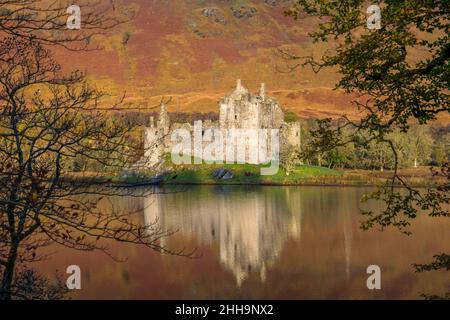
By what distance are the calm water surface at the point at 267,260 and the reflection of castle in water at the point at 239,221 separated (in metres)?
0.08

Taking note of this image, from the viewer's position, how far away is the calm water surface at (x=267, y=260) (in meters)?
24.5

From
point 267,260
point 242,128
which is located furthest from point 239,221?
point 242,128

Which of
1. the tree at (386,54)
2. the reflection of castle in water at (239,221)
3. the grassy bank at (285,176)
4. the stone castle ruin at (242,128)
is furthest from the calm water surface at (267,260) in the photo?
the stone castle ruin at (242,128)

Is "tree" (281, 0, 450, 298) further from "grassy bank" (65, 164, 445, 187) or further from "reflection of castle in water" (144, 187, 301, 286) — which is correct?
"grassy bank" (65, 164, 445, 187)

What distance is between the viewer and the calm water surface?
24.5 m

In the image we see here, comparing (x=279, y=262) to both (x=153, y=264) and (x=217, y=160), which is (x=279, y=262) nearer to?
(x=153, y=264)

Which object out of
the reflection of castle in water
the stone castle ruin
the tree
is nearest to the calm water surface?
the reflection of castle in water

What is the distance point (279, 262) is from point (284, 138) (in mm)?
63589

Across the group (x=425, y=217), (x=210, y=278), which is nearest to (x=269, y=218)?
(x=425, y=217)

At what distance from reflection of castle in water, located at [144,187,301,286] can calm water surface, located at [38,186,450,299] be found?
0.08 metres

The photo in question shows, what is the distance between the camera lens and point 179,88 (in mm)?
178750

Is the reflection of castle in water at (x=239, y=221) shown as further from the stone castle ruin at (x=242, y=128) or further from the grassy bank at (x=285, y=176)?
the stone castle ruin at (x=242, y=128)

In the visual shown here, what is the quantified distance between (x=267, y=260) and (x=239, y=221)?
13301 mm

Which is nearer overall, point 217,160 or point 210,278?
point 210,278
